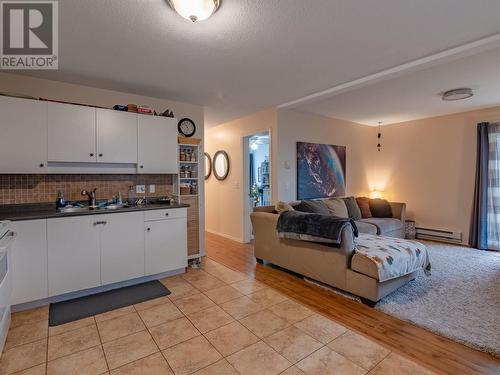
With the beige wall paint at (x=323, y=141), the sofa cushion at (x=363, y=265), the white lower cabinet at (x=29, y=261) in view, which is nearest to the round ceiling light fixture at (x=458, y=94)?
the beige wall paint at (x=323, y=141)

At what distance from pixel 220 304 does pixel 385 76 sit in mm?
3014

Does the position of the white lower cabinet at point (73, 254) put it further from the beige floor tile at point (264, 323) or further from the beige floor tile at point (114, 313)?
the beige floor tile at point (264, 323)

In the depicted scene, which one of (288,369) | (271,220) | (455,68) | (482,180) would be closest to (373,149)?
(482,180)

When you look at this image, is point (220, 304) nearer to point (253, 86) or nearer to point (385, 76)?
point (253, 86)

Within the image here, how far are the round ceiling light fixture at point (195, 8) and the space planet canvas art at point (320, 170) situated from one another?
3.04 meters

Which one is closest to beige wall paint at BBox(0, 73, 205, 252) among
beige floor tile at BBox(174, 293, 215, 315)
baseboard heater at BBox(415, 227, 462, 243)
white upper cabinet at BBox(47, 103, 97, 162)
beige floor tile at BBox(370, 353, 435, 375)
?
A: white upper cabinet at BBox(47, 103, 97, 162)

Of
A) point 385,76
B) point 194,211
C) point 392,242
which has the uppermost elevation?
point 385,76

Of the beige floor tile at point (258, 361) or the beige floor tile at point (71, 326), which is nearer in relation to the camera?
the beige floor tile at point (258, 361)

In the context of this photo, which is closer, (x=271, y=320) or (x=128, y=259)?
(x=271, y=320)

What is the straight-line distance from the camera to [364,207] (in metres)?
5.09

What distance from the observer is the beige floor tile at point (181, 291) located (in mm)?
2701

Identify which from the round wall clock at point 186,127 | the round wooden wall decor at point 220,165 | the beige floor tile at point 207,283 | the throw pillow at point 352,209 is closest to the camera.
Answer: the beige floor tile at point 207,283

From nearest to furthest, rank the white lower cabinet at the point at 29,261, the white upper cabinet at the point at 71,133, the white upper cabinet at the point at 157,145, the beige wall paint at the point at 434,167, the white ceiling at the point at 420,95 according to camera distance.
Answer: the white lower cabinet at the point at 29,261
the white upper cabinet at the point at 71,133
the white ceiling at the point at 420,95
the white upper cabinet at the point at 157,145
the beige wall paint at the point at 434,167

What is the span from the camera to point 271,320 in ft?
7.33
